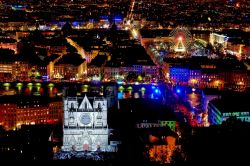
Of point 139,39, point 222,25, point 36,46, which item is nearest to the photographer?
point 36,46

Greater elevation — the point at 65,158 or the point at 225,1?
the point at 225,1

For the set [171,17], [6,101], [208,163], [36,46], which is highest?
[171,17]

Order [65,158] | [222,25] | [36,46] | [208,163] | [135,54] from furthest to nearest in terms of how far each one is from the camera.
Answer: [222,25]
[36,46]
[135,54]
[65,158]
[208,163]

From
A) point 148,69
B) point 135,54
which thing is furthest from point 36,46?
point 148,69

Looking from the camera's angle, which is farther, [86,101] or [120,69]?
[120,69]

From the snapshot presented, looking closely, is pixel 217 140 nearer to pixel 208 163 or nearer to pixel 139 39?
pixel 208 163

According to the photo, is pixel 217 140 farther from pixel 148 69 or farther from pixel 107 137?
pixel 148 69
